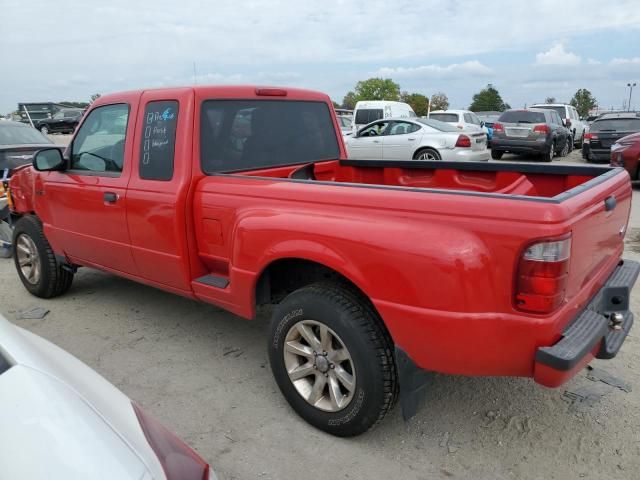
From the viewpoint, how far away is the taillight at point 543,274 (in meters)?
2.06

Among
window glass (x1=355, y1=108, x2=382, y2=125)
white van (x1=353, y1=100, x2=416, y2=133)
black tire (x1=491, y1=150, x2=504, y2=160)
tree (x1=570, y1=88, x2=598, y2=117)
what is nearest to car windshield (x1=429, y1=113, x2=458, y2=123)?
white van (x1=353, y1=100, x2=416, y2=133)

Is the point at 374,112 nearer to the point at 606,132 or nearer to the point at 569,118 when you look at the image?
the point at 606,132

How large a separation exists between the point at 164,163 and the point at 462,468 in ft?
8.39

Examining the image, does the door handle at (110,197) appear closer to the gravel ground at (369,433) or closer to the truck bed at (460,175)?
the truck bed at (460,175)

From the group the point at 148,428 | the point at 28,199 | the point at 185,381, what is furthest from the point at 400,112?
the point at 148,428

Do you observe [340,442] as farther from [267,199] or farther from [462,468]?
[267,199]

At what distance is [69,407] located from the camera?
153 centimetres

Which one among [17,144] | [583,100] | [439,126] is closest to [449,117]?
[439,126]

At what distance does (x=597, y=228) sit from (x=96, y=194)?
3.35m

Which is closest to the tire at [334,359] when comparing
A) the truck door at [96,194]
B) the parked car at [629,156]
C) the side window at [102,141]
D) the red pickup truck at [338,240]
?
the red pickup truck at [338,240]

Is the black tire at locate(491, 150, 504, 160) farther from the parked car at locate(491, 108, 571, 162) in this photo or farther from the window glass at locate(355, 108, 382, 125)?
the window glass at locate(355, 108, 382, 125)

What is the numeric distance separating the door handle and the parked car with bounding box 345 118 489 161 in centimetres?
870

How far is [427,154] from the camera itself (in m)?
12.5

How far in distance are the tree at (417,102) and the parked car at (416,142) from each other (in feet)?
171
